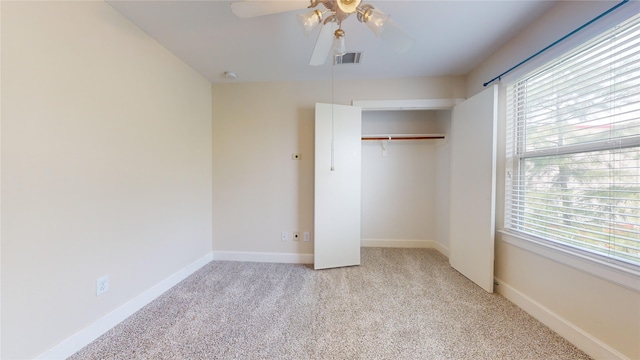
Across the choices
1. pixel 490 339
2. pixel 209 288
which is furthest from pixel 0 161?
pixel 490 339

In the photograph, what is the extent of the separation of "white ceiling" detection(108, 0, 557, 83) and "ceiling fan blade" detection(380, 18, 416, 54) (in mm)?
432

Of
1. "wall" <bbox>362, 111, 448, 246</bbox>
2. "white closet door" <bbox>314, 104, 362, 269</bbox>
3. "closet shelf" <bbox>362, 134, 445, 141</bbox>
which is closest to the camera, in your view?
"white closet door" <bbox>314, 104, 362, 269</bbox>

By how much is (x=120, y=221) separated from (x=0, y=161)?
2.37ft

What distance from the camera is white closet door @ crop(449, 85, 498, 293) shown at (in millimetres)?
2010

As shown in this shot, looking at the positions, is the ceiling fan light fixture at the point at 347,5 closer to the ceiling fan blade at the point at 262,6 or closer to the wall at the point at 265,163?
the ceiling fan blade at the point at 262,6

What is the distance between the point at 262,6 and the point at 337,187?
1851 millimetres

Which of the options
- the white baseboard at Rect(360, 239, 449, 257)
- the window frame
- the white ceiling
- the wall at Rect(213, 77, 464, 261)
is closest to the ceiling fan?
the white ceiling

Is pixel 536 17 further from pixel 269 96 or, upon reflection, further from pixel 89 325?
pixel 89 325

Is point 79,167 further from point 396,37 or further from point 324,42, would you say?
point 396,37

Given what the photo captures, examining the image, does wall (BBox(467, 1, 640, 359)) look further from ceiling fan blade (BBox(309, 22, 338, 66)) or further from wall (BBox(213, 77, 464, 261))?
ceiling fan blade (BBox(309, 22, 338, 66))

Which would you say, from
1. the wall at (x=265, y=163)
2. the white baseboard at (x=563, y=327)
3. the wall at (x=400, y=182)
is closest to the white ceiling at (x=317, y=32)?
the wall at (x=265, y=163)

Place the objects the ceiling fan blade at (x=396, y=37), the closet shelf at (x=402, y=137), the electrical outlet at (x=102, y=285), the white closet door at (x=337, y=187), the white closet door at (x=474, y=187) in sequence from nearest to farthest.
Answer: the ceiling fan blade at (x=396, y=37)
the electrical outlet at (x=102, y=285)
the white closet door at (x=474, y=187)
the white closet door at (x=337, y=187)
the closet shelf at (x=402, y=137)

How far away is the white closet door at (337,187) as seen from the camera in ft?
8.48

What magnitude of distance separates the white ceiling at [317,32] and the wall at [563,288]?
5.9 inches
